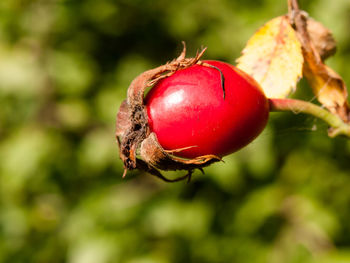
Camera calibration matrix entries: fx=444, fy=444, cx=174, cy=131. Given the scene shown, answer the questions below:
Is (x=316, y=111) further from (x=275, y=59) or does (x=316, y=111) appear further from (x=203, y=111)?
(x=203, y=111)

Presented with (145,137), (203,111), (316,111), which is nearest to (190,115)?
(203,111)

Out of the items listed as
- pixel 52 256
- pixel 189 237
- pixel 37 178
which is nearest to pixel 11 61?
pixel 37 178

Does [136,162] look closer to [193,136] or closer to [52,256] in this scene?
[193,136]

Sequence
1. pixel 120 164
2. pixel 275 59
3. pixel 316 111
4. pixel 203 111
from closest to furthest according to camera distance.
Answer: pixel 203 111, pixel 316 111, pixel 275 59, pixel 120 164

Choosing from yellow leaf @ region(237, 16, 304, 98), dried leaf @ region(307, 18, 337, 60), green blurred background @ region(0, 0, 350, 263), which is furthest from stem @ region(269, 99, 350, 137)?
green blurred background @ region(0, 0, 350, 263)

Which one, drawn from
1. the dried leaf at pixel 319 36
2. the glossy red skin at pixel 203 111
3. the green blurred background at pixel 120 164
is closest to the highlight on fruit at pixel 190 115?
the glossy red skin at pixel 203 111

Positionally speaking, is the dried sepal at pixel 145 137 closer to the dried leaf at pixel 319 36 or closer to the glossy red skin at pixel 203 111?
the glossy red skin at pixel 203 111
